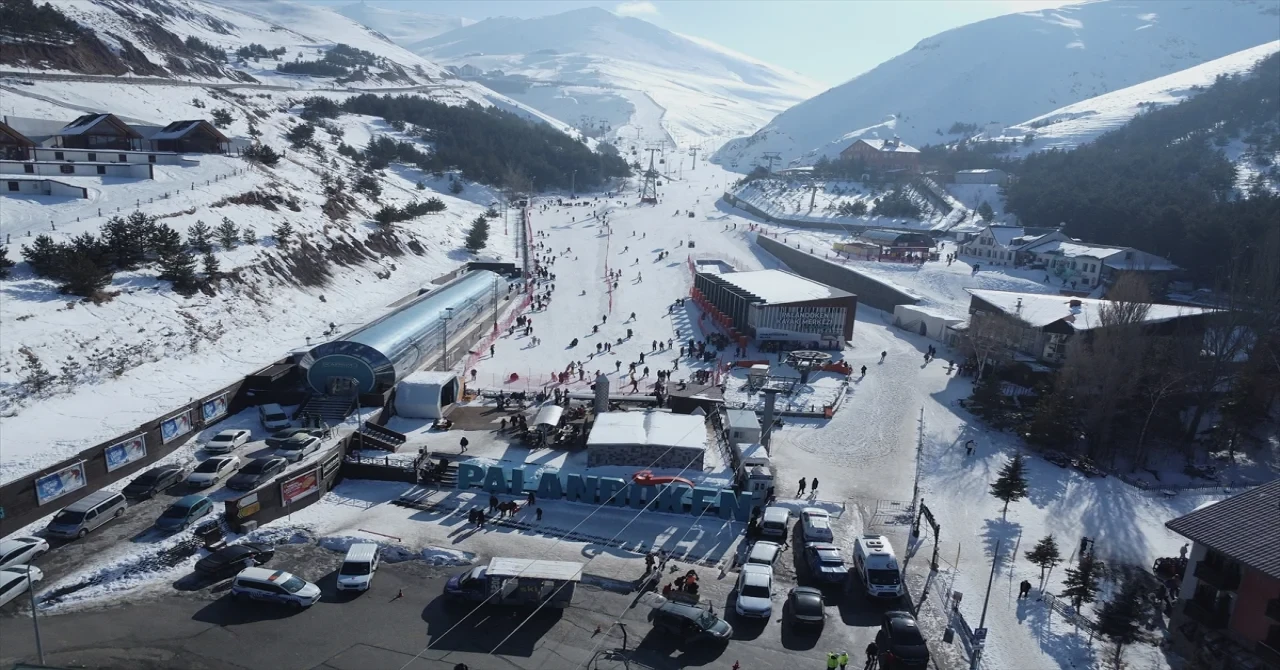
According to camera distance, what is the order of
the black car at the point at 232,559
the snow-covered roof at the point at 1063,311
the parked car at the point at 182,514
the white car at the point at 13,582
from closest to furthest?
1. the white car at the point at 13,582
2. the black car at the point at 232,559
3. the parked car at the point at 182,514
4. the snow-covered roof at the point at 1063,311

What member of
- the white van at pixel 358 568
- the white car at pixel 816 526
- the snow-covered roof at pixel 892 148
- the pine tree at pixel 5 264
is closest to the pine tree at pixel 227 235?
the pine tree at pixel 5 264

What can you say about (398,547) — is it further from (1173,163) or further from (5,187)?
(1173,163)

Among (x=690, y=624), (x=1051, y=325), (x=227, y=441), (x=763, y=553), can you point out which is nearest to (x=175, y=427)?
(x=227, y=441)

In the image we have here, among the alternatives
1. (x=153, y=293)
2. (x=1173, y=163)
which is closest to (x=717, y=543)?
(x=153, y=293)

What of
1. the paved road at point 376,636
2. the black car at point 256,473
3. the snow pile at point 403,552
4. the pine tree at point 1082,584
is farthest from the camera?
the black car at point 256,473

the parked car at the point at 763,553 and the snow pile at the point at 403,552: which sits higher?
the parked car at the point at 763,553

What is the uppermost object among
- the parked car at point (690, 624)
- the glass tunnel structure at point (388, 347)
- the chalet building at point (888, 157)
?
the chalet building at point (888, 157)

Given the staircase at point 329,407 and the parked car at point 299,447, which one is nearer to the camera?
the parked car at point 299,447

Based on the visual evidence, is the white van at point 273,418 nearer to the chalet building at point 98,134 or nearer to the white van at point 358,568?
the white van at point 358,568
